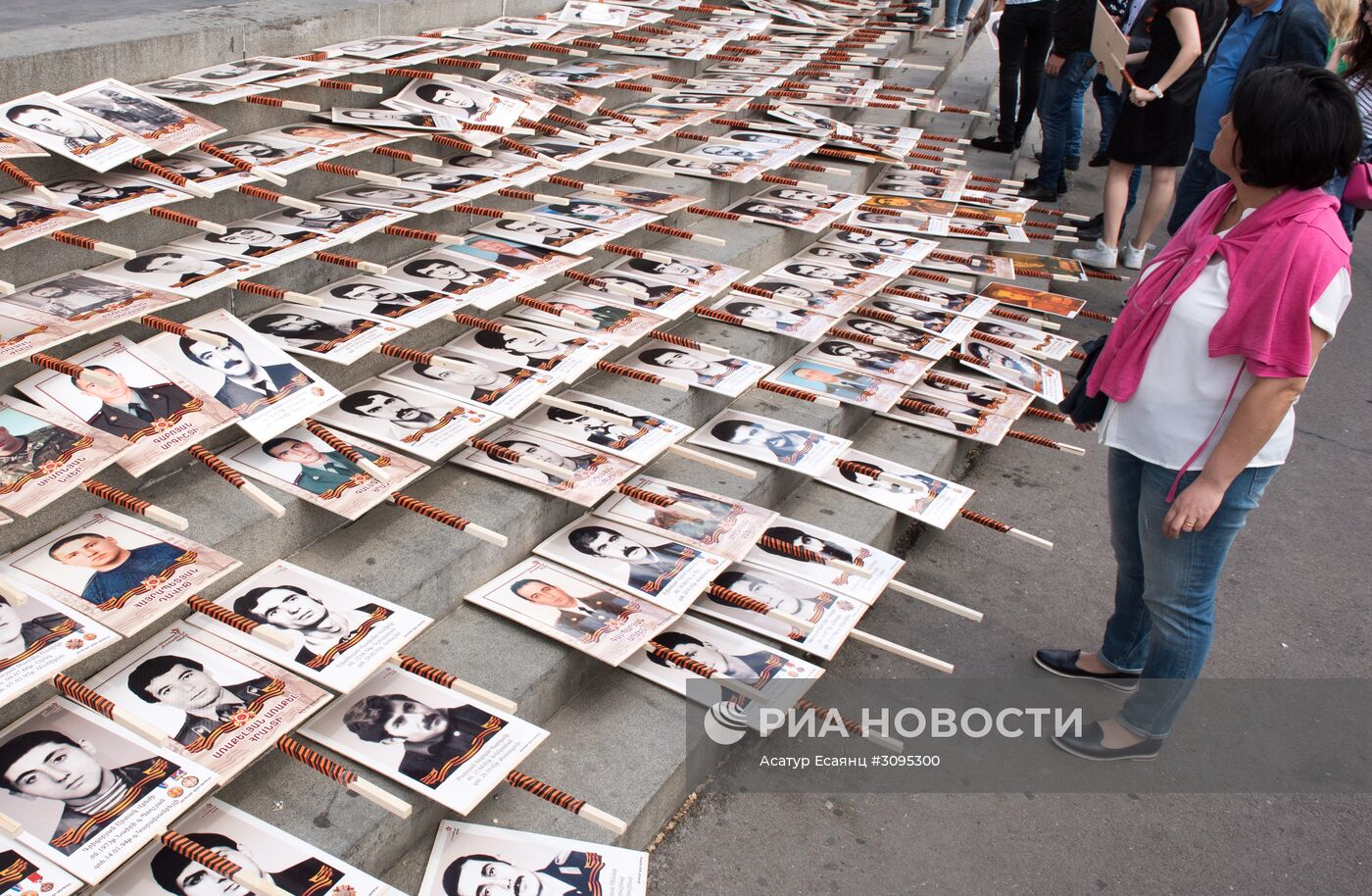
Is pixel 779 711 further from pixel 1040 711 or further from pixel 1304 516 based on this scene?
pixel 1304 516

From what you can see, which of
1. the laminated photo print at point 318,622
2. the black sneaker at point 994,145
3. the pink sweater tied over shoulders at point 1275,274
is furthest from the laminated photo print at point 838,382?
the black sneaker at point 994,145

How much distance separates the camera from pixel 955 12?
385 inches

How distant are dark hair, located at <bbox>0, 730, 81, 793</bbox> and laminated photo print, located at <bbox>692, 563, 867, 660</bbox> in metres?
1.42

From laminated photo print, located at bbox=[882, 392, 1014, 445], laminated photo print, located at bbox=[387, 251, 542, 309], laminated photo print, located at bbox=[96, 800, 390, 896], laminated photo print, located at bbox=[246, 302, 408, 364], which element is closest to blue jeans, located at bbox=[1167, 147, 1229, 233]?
laminated photo print, located at bbox=[882, 392, 1014, 445]

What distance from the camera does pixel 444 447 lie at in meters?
2.69

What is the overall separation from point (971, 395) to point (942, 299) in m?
0.77

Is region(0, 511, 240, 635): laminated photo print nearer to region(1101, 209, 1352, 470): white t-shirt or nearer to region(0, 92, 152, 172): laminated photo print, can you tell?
region(0, 92, 152, 172): laminated photo print

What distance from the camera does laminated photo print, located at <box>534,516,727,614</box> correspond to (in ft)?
8.72

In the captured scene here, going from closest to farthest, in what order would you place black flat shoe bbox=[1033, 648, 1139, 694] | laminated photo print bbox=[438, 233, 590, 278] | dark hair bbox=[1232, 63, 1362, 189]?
dark hair bbox=[1232, 63, 1362, 189]
black flat shoe bbox=[1033, 648, 1139, 694]
laminated photo print bbox=[438, 233, 590, 278]

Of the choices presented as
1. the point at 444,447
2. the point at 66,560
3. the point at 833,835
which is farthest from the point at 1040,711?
the point at 66,560

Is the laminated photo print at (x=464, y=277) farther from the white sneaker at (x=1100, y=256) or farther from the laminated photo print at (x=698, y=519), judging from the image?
the white sneaker at (x=1100, y=256)

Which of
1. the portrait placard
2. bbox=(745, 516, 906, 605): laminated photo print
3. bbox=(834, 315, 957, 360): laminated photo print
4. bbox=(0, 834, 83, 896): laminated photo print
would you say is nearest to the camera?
bbox=(0, 834, 83, 896): laminated photo print

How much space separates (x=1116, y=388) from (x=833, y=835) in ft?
3.87

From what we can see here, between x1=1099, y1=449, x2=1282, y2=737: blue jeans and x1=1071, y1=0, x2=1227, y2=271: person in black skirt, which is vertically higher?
x1=1071, y1=0, x2=1227, y2=271: person in black skirt
